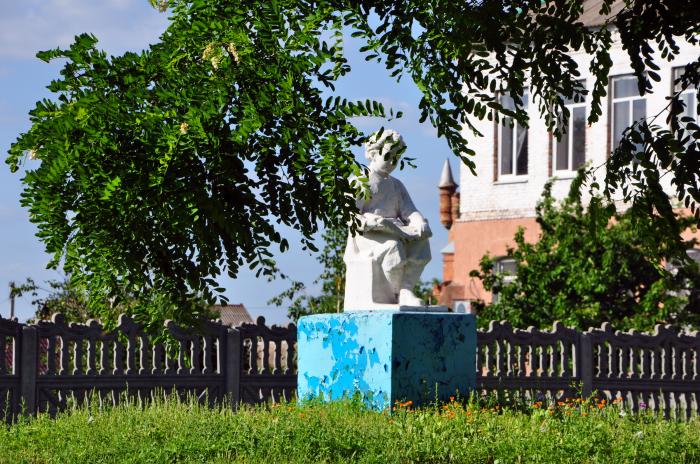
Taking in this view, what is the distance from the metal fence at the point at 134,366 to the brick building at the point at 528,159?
11509mm

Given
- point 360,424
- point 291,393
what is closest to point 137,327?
point 291,393

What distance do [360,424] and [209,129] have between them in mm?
3921

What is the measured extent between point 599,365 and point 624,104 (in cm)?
973

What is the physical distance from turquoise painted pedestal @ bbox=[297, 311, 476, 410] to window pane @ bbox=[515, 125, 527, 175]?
53.3ft

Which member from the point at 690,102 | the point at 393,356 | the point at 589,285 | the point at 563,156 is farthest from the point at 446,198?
the point at 393,356

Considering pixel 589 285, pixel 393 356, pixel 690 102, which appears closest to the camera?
pixel 393 356

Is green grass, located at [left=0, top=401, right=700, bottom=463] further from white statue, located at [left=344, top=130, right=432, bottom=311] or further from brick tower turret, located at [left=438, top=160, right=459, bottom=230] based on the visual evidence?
brick tower turret, located at [left=438, top=160, right=459, bottom=230]

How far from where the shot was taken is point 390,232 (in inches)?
518

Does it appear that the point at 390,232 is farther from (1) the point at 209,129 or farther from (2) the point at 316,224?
(1) the point at 209,129

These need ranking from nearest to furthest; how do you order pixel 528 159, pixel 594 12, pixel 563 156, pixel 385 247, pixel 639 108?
pixel 385 247 < pixel 639 108 < pixel 594 12 < pixel 563 156 < pixel 528 159

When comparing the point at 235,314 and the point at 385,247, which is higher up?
the point at 385,247

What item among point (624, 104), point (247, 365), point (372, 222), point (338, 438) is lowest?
point (338, 438)

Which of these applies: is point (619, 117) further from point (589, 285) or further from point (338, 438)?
point (338, 438)

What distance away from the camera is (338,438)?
30.6ft
